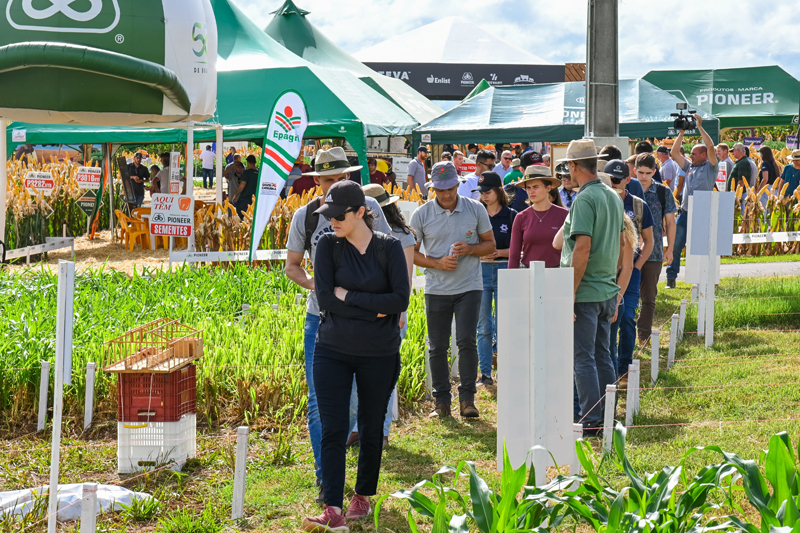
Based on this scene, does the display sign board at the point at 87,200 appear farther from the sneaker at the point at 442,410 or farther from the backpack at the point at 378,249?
the backpack at the point at 378,249

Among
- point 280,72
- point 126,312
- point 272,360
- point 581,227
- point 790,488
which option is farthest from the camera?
point 280,72

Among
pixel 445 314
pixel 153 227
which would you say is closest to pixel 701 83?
pixel 153 227

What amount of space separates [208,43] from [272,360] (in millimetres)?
8588

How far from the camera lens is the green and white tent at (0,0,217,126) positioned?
1167cm

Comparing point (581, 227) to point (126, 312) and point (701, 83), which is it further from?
point (701, 83)

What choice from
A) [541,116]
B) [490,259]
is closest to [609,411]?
[490,259]

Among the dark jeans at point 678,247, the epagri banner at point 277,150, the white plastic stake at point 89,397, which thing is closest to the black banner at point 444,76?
the dark jeans at point 678,247

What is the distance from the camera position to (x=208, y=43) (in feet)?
44.1

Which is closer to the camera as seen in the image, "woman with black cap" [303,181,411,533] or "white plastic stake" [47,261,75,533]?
"white plastic stake" [47,261,75,533]

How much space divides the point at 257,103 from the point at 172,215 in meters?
6.03

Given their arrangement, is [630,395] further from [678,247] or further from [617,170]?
[678,247]

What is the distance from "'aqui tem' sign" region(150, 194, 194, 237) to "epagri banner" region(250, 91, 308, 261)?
1.29 metres

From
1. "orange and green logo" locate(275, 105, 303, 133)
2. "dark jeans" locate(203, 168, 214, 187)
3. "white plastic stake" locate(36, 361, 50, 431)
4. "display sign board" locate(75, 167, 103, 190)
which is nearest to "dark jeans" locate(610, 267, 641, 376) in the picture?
"white plastic stake" locate(36, 361, 50, 431)

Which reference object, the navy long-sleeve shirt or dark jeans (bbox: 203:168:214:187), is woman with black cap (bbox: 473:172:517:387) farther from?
dark jeans (bbox: 203:168:214:187)
